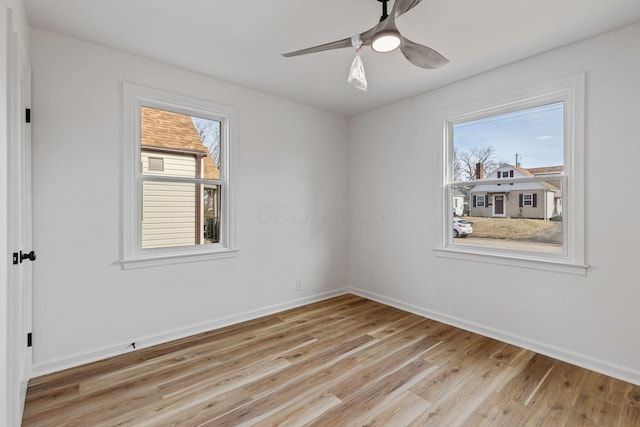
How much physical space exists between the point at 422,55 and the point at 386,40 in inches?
15.3

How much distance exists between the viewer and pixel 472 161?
3326 millimetres

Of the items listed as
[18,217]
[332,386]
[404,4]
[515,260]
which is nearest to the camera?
[404,4]

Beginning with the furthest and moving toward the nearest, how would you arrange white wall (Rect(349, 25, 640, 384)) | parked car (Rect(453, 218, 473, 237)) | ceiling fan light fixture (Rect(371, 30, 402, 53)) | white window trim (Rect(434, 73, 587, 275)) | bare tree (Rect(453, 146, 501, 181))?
parked car (Rect(453, 218, 473, 237)) → bare tree (Rect(453, 146, 501, 181)) → white window trim (Rect(434, 73, 587, 275)) → white wall (Rect(349, 25, 640, 384)) → ceiling fan light fixture (Rect(371, 30, 402, 53))

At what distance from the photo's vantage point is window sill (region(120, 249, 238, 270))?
275 cm

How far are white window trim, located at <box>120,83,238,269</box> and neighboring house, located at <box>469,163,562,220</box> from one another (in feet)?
8.64

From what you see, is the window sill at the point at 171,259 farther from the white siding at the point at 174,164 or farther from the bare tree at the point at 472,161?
the bare tree at the point at 472,161

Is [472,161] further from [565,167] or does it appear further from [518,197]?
[565,167]

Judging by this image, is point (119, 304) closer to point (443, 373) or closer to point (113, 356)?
point (113, 356)

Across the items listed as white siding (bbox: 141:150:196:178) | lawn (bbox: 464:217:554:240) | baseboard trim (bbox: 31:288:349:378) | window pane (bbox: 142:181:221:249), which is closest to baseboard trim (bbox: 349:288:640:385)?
lawn (bbox: 464:217:554:240)

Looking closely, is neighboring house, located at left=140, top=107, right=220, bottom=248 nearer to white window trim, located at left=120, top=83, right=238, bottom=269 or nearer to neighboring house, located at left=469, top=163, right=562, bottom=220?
white window trim, located at left=120, top=83, right=238, bottom=269

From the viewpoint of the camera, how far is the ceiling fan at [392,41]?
5.37 feet

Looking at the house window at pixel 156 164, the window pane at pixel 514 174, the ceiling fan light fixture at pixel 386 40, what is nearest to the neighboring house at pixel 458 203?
the window pane at pixel 514 174

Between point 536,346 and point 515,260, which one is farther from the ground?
point 515,260

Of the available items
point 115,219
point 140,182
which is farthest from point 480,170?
point 115,219
